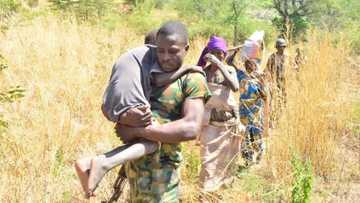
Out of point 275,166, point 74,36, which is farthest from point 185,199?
point 74,36

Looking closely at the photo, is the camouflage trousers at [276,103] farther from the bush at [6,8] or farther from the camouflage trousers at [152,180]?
the bush at [6,8]

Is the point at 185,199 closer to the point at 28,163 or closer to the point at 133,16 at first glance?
the point at 28,163

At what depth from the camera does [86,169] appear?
1756 mm

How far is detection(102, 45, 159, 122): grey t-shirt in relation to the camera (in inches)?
74.2

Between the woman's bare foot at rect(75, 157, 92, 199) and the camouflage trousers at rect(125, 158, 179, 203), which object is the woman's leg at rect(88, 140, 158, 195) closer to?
the woman's bare foot at rect(75, 157, 92, 199)

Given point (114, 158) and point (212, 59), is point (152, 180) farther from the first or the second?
point (212, 59)

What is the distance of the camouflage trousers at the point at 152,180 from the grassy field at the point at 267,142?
1.06m

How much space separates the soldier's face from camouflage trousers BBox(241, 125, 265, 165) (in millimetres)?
2234

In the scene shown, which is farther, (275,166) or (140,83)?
(275,166)

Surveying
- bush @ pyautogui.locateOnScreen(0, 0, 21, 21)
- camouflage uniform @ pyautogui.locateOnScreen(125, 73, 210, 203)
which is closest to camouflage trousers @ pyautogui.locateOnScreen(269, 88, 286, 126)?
camouflage uniform @ pyautogui.locateOnScreen(125, 73, 210, 203)

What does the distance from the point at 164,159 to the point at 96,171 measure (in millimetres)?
386

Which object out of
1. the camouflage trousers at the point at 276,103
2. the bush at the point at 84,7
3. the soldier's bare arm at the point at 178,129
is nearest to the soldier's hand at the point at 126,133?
the soldier's bare arm at the point at 178,129

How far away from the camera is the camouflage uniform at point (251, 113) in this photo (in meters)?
4.30

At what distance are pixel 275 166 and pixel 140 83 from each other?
2196 millimetres
